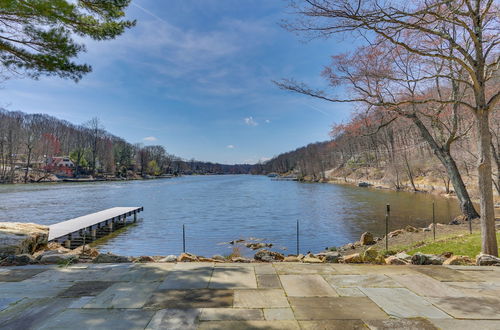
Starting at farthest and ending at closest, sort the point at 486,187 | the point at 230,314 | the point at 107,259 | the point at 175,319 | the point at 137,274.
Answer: the point at 486,187
the point at 107,259
the point at 137,274
the point at 230,314
the point at 175,319

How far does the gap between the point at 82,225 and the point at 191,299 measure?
13845mm

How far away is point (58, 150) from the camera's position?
85062 millimetres

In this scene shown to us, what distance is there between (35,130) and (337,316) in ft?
345

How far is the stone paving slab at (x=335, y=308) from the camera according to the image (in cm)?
279

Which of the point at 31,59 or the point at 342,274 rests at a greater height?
the point at 31,59

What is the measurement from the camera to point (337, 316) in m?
2.80

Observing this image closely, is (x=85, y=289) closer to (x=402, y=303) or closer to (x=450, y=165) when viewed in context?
(x=402, y=303)

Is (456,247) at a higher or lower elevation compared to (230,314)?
lower

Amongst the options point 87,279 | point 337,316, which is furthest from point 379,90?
point 87,279

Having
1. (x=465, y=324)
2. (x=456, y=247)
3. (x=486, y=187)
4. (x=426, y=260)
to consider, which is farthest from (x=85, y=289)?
(x=456, y=247)

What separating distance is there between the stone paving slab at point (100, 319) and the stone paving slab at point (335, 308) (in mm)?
1611

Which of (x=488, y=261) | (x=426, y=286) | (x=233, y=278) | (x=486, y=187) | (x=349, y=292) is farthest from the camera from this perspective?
(x=486, y=187)

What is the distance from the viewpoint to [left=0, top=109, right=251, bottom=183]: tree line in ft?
206

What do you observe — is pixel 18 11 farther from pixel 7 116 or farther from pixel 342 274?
pixel 7 116
